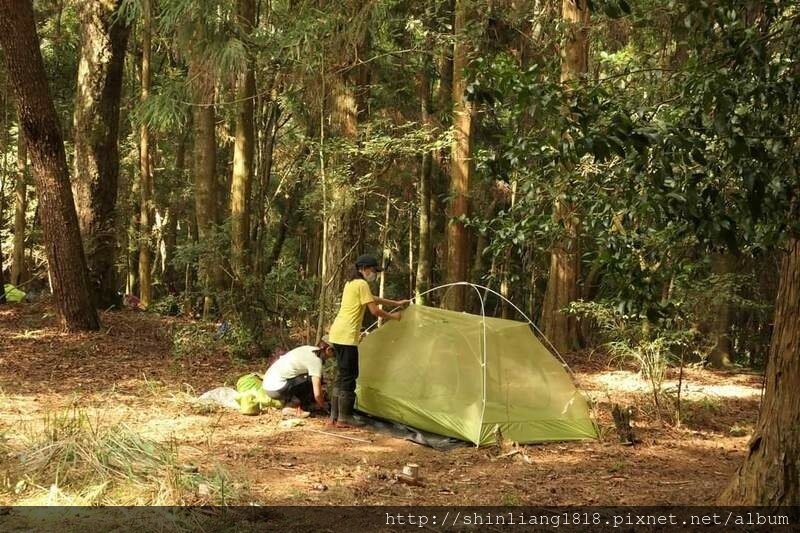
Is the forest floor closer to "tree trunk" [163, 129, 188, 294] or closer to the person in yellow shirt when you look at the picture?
the person in yellow shirt

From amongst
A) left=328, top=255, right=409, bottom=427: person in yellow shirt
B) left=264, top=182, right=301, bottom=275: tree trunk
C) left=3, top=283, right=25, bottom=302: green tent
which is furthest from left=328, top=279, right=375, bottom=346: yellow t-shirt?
left=264, top=182, right=301, bottom=275: tree trunk

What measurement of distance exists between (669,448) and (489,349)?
6.34 feet

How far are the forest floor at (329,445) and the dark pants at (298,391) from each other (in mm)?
224

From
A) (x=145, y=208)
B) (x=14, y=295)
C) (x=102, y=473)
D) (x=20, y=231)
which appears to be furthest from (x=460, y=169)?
(x=20, y=231)

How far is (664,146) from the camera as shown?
3.36 metres

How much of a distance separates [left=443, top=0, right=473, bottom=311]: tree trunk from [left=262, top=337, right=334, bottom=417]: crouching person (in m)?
3.14

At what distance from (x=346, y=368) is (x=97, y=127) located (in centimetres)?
687

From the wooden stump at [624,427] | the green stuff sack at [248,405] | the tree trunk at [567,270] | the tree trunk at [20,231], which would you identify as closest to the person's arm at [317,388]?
the green stuff sack at [248,405]

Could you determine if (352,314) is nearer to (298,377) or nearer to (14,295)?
(298,377)

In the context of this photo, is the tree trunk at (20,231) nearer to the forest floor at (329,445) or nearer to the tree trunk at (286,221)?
the tree trunk at (286,221)

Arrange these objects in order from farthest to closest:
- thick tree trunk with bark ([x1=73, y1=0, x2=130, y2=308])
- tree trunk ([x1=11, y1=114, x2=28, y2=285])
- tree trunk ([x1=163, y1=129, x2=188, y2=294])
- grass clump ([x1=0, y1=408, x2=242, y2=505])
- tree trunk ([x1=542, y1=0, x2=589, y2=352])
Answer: tree trunk ([x1=163, y1=129, x2=188, y2=294]), tree trunk ([x1=11, y1=114, x2=28, y2=285]), thick tree trunk with bark ([x1=73, y1=0, x2=130, y2=308]), tree trunk ([x1=542, y1=0, x2=589, y2=352]), grass clump ([x1=0, y1=408, x2=242, y2=505])

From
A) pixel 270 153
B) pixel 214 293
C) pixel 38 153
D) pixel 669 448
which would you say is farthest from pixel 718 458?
pixel 270 153

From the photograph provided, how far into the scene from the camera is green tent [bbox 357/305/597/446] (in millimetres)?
7129

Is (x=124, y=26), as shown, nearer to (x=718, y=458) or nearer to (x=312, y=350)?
(x=312, y=350)
